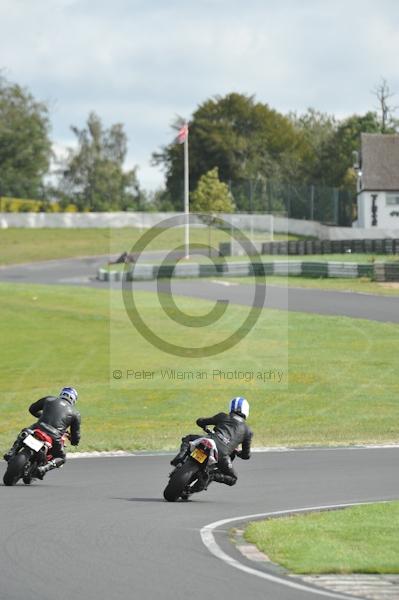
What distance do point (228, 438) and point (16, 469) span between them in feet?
9.91

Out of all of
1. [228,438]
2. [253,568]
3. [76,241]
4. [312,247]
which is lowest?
[253,568]

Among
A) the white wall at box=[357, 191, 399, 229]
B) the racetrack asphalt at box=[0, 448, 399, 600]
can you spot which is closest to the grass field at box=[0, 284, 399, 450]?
the racetrack asphalt at box=[0, 448, 399, 600]

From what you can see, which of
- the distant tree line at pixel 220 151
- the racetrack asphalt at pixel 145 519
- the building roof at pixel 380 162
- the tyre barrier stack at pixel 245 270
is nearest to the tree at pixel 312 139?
the distant tree line at pixel 220 151

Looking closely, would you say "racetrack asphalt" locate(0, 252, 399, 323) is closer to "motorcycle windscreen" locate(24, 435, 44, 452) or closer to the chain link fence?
"motorcycle windscreen" locate(24, 435, 44, 452)

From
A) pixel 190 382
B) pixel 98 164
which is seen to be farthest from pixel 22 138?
pixel 190 382

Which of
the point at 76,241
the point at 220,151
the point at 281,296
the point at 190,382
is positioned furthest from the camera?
the point at 220,151

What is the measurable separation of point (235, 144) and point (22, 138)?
73.4 ft

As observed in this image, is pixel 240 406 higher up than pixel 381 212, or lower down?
lower down

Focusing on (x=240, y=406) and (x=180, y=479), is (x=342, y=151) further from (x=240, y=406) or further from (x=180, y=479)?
(x=180, y=479)

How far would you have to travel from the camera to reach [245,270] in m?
57.8

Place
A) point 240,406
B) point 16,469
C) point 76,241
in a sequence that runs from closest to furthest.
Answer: point 240,406
point 16,469
point 76,241

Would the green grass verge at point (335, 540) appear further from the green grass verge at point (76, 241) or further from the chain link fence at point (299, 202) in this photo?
the chain link fence at point (299, 202)

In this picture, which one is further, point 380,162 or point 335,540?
Answer: point 380,162

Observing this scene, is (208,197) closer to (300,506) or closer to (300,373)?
(300,373)
